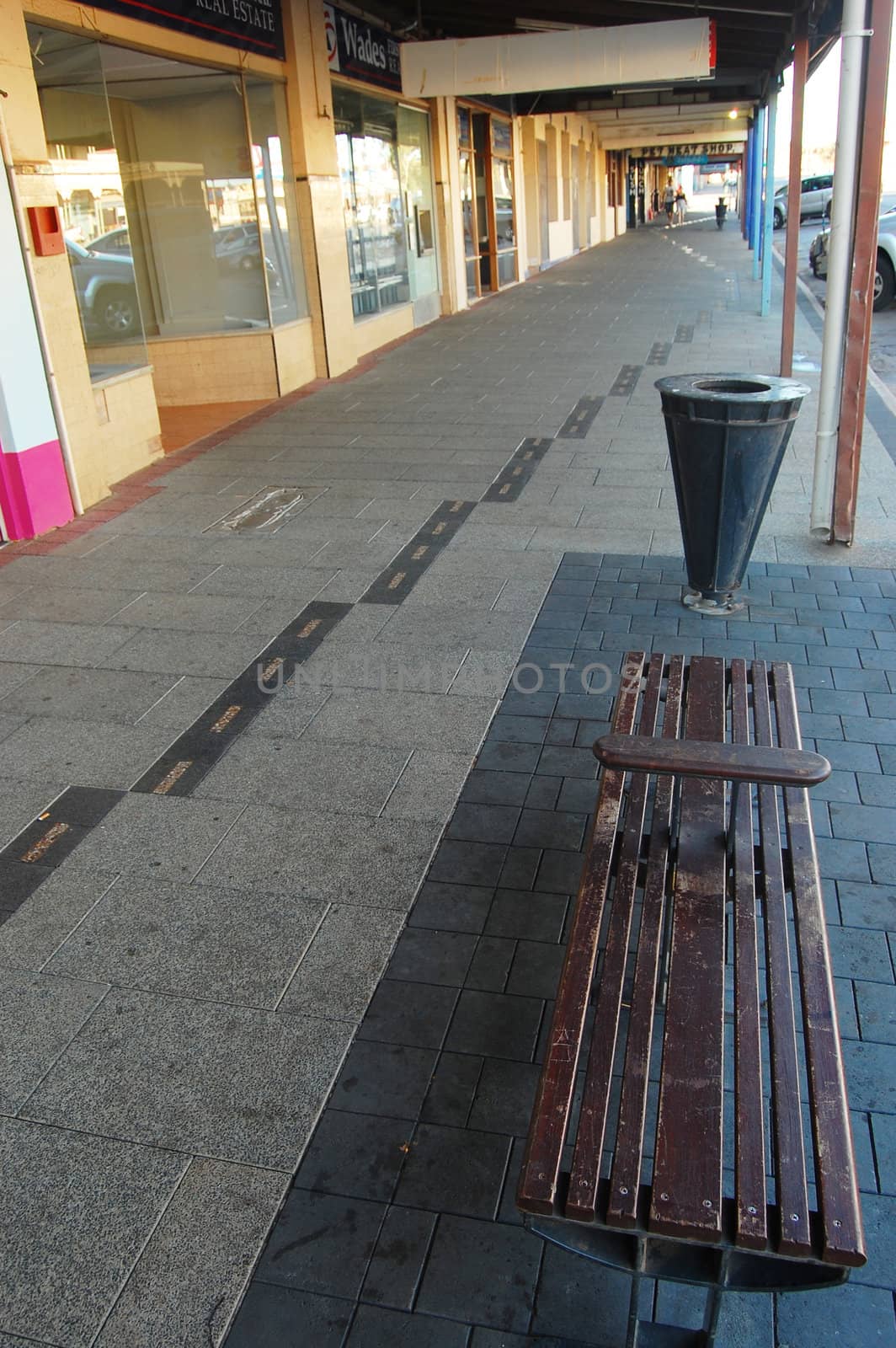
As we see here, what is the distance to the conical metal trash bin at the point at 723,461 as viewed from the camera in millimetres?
4816

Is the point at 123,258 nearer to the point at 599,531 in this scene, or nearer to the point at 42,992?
the point at 599,531

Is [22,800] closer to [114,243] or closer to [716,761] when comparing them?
[716,761]

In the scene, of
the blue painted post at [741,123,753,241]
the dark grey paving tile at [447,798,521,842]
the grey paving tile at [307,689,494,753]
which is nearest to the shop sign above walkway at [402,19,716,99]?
the grey paving tile at [307,689,494,753]

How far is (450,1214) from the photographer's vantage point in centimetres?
235

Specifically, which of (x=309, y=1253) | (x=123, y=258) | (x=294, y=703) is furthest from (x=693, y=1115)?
(x=123, y=258)

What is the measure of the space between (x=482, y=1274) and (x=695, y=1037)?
2.25 feet

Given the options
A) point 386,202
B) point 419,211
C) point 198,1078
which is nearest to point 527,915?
point 198,1078

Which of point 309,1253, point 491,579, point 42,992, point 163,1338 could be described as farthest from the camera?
point 491,579

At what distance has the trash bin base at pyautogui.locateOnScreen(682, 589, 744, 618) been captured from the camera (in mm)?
5285

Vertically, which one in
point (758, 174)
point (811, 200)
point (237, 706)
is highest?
point (758, 174)

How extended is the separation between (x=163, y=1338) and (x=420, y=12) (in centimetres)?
1531

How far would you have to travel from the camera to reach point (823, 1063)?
2002 millimetres

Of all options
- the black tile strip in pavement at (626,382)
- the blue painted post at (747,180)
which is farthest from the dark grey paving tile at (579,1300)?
the blue painted post at (747,180)

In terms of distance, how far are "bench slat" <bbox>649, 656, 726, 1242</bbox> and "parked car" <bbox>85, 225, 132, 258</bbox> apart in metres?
7.13
